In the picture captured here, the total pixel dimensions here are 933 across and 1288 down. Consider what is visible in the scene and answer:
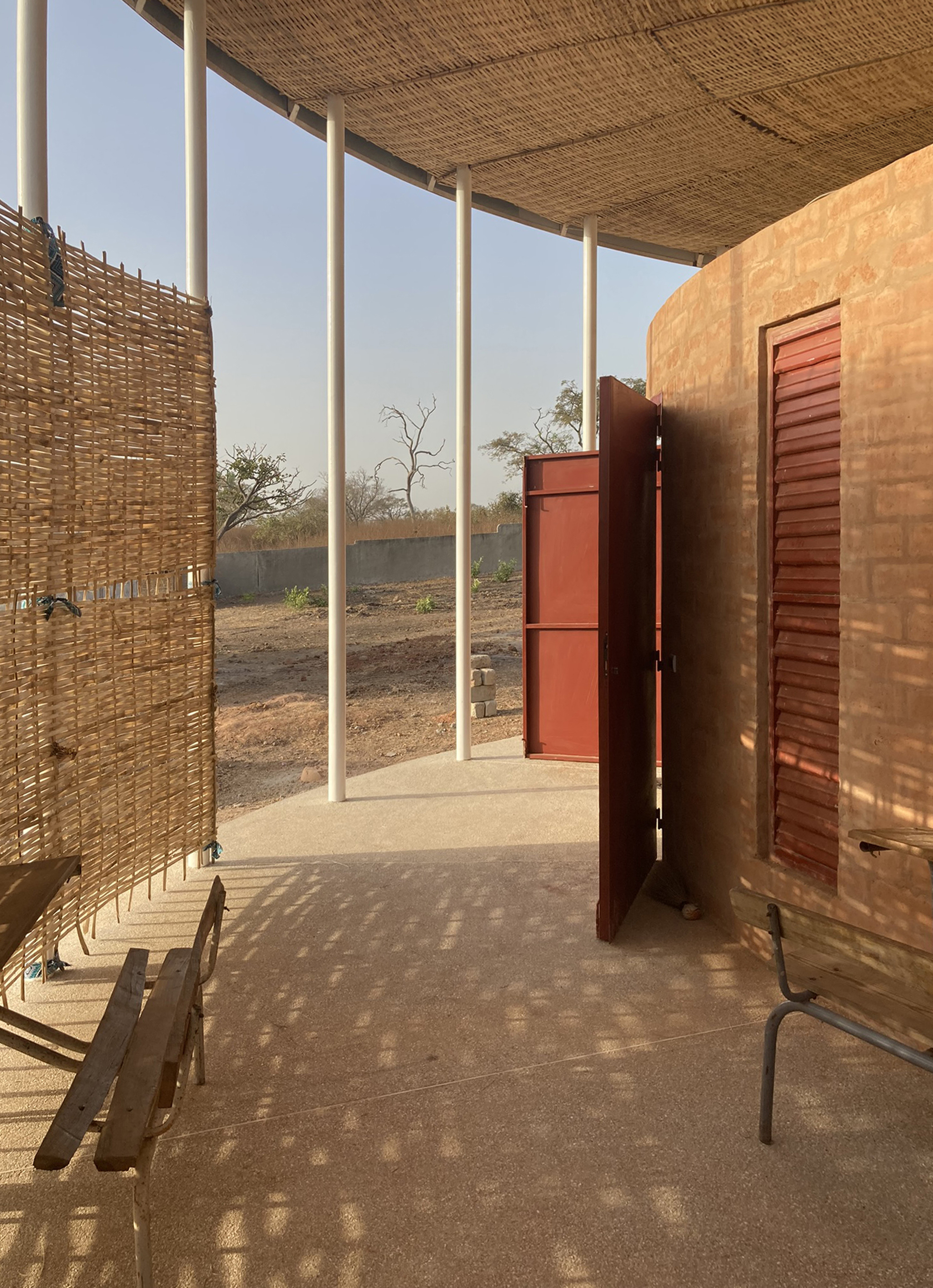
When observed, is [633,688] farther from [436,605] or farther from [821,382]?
[436,605]

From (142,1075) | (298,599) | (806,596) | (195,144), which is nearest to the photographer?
(142,1075)

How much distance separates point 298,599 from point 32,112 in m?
17.6

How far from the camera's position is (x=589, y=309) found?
7.85 metres

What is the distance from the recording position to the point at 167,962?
2.77 metres

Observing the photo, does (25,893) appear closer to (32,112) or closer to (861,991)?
(861,991)

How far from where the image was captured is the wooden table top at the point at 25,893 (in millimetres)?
2090

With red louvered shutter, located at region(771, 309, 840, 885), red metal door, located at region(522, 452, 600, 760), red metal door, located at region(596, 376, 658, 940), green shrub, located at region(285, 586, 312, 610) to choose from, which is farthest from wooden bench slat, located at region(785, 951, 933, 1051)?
green shrub, located at region(285, 586, 312, 610)

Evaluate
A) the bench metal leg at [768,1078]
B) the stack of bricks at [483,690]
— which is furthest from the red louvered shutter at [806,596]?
the stack of bricks at [483,690]

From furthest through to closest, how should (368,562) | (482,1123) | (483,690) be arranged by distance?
(368,562), (483,690), (482,1123)

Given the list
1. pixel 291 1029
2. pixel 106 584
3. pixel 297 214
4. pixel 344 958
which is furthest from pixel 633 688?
pixel 297 214

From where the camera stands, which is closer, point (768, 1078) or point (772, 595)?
point (768, 1078)

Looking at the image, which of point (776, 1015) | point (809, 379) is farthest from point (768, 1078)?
point (809, 379)

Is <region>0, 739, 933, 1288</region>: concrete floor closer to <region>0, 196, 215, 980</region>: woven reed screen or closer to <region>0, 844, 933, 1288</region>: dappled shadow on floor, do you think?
<region>0, 844, 933, 1288</region>: dappled shadow on floor

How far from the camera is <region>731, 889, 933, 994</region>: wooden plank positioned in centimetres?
→ 219
